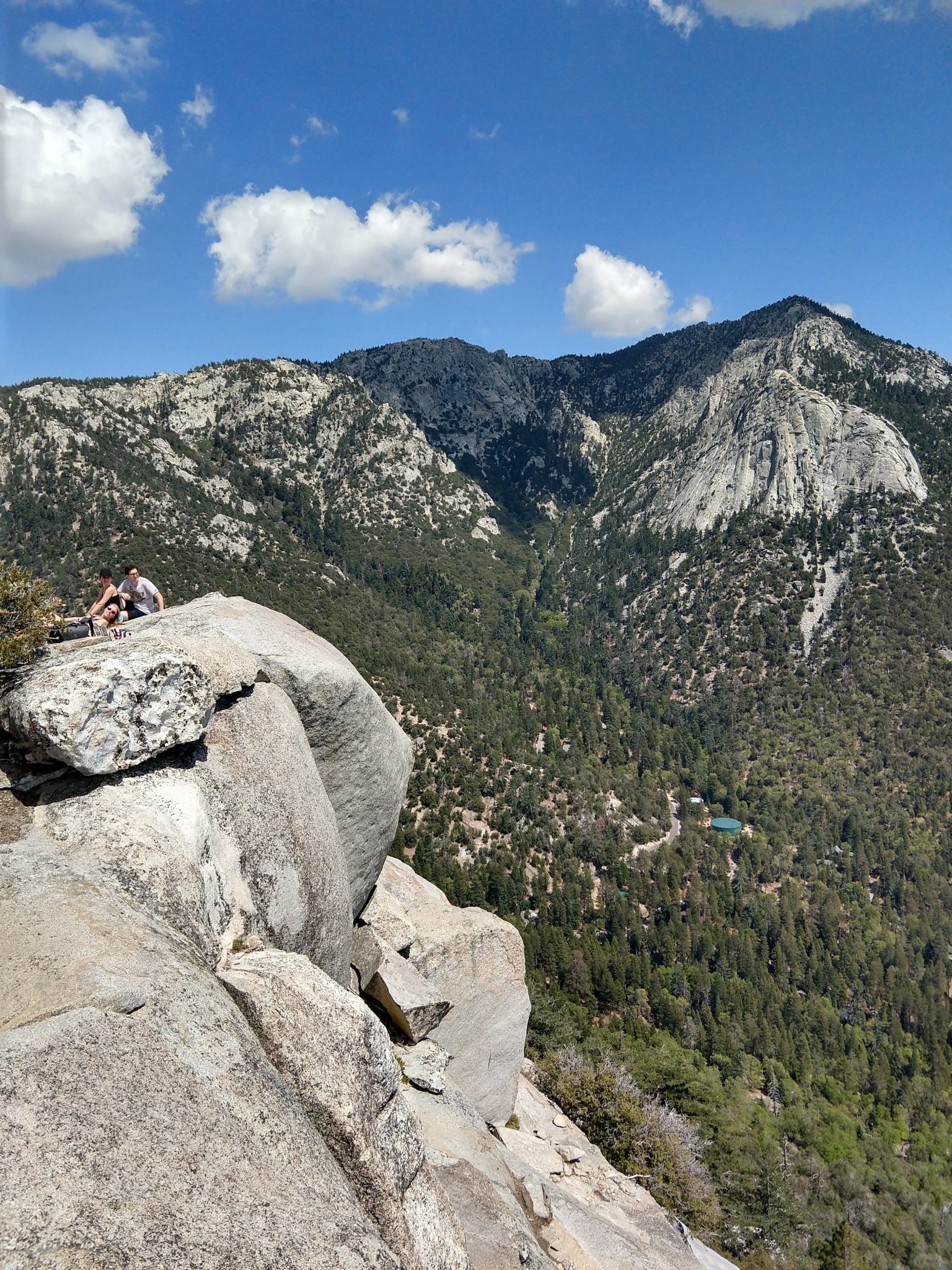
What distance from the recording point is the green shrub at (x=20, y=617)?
902 cm

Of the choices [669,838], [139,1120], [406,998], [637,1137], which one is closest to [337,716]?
[406,998]

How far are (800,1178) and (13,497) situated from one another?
13343 centimetres

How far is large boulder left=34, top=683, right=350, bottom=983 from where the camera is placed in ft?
24.9

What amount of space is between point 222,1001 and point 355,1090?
189cm

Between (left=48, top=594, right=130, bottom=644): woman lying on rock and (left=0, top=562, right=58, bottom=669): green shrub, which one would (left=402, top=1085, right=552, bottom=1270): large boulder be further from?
(left=48, top=594, right=130, bottom=644): woman lying on rock

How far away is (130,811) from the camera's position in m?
8.09

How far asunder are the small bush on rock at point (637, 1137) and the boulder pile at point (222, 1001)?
9491 millimetres

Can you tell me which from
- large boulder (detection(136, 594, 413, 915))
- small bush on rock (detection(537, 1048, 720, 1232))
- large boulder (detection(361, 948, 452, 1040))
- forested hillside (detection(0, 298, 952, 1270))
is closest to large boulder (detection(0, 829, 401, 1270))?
large boulder (detection(136, 594, 413, 915))

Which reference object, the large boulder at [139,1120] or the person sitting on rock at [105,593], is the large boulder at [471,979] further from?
the large boulder at [139,1120]

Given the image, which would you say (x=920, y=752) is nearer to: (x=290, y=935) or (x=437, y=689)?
(x=437, y=689)

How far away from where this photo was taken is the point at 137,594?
1521 cm

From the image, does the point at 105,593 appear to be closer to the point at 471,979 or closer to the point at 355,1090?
the point at 355,1090

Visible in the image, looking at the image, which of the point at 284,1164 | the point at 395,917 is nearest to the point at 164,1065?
the point at 284,1164

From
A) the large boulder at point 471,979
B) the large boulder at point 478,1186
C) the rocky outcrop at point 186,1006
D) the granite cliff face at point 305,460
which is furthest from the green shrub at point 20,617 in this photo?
the granite cliff face at point 305,460
